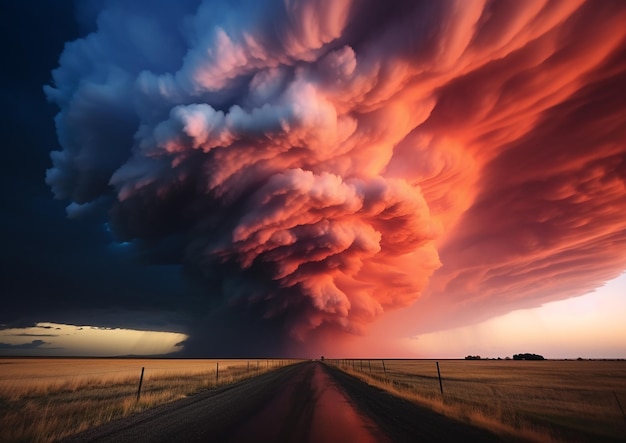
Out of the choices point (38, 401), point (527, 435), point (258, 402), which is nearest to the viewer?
point (527, 435)

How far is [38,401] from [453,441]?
2051 cm

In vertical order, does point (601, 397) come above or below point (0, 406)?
below

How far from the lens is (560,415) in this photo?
13.8 metres

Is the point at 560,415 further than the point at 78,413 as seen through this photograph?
Yes

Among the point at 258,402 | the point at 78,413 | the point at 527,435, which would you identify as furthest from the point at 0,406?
the point at 527,435

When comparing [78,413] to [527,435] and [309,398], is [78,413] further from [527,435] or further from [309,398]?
[527,435]

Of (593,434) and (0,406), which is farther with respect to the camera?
(0,406)

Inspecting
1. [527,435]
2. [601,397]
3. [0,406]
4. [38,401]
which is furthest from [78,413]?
Result: [601,397]

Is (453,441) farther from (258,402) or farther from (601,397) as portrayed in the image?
(601,397)

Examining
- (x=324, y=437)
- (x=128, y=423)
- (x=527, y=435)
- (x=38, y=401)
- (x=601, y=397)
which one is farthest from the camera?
(x=601, y=397)

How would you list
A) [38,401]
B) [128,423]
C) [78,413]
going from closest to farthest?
1. [128,423]
2. [78,413]
3. [38,401]

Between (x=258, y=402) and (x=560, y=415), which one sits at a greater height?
(x=258, y=402)

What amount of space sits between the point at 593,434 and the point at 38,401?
24931 mm

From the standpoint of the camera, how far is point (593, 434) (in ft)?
33.7
